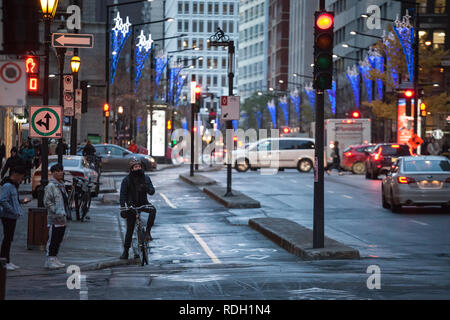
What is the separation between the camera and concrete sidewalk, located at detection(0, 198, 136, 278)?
54.2 ft

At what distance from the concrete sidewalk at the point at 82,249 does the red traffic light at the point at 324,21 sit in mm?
4995

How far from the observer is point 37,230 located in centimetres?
1858

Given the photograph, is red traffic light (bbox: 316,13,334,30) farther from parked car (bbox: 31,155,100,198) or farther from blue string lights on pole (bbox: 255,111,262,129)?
blue string lights on pole (bbox: 255,111,262,129)

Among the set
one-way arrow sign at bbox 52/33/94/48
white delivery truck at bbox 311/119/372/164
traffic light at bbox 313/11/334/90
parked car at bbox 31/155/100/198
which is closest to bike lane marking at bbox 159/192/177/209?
parked car at bbox 31/155/100/198

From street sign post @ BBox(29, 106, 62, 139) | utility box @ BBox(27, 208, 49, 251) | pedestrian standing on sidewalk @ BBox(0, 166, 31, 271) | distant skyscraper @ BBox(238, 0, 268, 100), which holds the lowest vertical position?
Result: utility box @ BBox(27, 208, 49, 251)

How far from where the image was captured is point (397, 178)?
28.0 metres

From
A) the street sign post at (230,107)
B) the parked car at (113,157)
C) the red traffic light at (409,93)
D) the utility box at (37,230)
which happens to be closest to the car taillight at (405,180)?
the street sign post at (230,107)

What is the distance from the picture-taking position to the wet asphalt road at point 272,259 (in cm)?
1268

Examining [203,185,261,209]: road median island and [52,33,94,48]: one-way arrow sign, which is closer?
[52,33,94,48]: one-way arrow sign

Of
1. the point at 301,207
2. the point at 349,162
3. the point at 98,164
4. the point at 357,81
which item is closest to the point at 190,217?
the point at 301,207

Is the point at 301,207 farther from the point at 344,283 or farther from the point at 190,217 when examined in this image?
the point at 344,283

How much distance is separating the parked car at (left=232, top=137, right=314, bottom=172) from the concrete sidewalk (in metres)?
32.4

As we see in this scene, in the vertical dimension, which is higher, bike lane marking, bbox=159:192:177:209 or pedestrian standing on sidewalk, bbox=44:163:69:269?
pedestrian standing on sidewalk, bbox=44:163:69:269

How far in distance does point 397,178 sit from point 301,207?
338 cm
